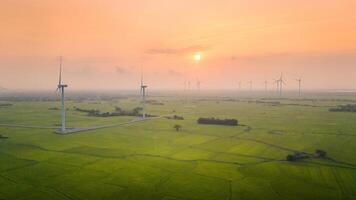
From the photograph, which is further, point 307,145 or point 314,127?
point 314,127

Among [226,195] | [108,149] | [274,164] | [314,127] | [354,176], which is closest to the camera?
[226,195]

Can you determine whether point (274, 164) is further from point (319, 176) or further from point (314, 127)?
point (314, 127)

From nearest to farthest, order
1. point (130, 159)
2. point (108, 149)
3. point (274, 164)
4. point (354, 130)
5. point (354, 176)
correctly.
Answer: point (354, 176) < point (274, 164) < point (130, 159) < point (108, 149) < point (354, 130)

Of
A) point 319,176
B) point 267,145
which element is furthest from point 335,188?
point 267,145

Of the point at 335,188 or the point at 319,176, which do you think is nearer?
the point at 335,188

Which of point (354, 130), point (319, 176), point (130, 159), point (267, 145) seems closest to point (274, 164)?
point (319, 176)

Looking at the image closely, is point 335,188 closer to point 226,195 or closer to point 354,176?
point 354,176
